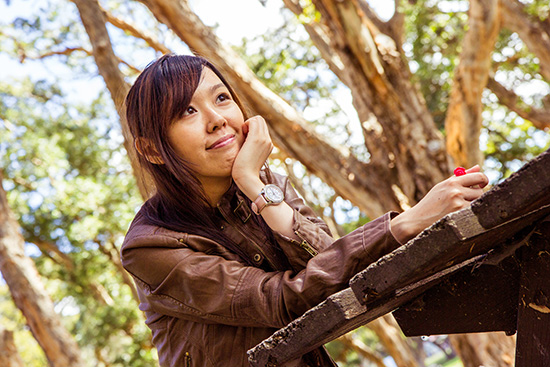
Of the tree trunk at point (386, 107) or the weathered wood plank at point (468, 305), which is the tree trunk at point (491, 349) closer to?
the tree trunk at point (386, 107)

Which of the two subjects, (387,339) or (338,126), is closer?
(387,339)

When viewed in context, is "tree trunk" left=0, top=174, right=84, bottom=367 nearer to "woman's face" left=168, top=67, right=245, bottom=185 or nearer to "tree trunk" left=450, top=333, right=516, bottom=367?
"tree trunk" left=450, top=333, right=516, bottom=367

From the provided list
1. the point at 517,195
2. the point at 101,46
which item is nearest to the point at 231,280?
the point at 517,195

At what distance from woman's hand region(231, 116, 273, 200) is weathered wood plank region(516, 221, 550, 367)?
0.78 meters

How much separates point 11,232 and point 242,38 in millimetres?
5756

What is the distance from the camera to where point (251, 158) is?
6.10 ft

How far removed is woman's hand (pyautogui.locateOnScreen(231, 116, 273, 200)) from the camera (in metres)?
1.81

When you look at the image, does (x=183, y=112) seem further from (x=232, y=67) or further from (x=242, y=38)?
(x=242, y=38)

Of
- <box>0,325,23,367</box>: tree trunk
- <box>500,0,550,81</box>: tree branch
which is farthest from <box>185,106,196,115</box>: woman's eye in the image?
<box>500,0,550,81</box>: tree branch

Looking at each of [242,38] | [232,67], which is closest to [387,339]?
[232,67]

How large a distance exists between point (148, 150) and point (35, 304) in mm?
6858

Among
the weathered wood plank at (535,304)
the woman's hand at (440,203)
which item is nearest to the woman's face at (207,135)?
the woman's hand at (440,203)

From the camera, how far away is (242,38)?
11805 millimetres

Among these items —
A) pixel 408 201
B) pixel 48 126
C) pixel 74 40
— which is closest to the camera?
pixel 408 201
